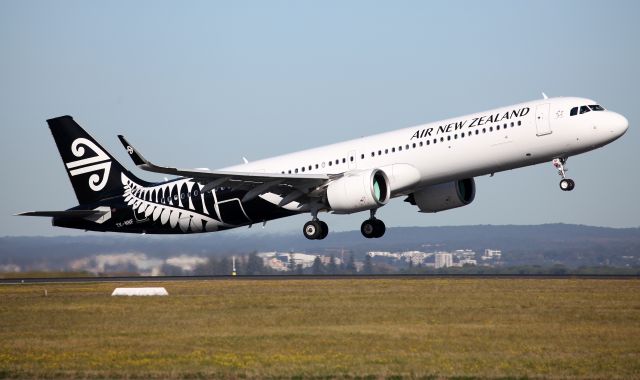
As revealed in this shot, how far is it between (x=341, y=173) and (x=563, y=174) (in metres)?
9.48

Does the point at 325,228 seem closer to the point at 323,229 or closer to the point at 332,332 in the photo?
the point at 323,229

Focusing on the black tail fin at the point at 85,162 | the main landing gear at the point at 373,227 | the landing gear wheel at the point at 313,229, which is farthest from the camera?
the black tail fin at the point at 85,162

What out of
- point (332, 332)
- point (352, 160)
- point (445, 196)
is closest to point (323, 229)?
point (352, 160)

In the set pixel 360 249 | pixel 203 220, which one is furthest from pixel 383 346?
pixel 360 249

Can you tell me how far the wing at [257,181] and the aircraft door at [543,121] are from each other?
8993 millimetres

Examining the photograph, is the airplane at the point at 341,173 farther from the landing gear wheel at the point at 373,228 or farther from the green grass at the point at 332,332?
the green grass at the point at 332,332

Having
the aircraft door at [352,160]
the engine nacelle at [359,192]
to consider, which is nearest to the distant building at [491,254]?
the aircraft door at [352,160]

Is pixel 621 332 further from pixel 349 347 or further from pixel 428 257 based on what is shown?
pixel 428 257

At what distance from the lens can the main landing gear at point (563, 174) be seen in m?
41.1

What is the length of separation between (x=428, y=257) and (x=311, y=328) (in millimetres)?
43984

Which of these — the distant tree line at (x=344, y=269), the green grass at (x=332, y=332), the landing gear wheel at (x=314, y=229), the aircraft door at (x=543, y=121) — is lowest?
the green grass at (x=332, y=332)

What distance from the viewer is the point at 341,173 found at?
44.5m

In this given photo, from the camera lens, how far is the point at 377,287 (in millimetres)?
36938

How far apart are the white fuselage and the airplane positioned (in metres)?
0.04
